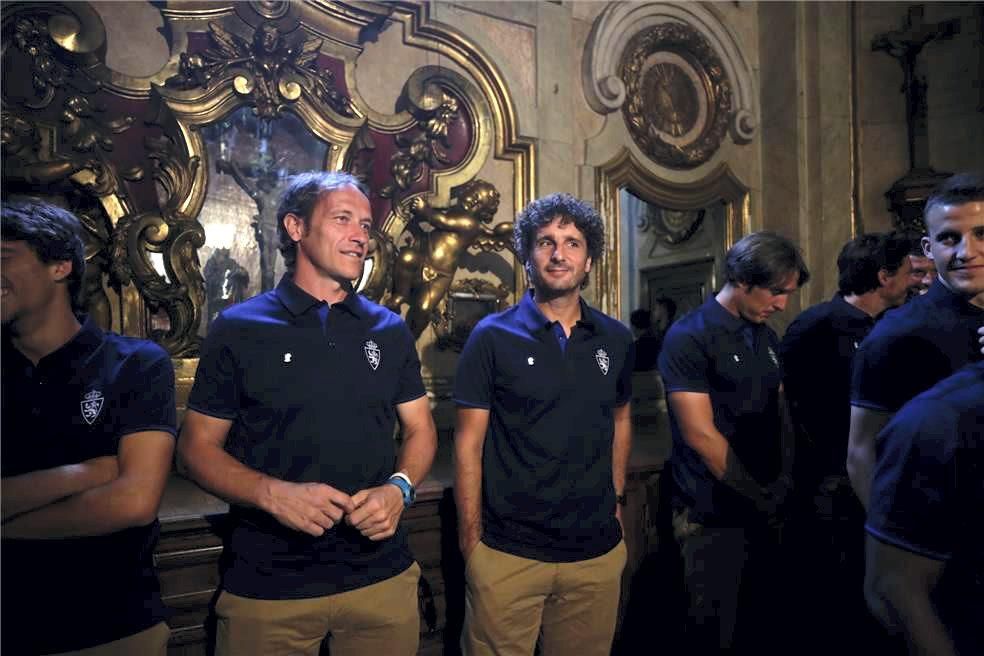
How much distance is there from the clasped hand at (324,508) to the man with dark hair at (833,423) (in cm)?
225

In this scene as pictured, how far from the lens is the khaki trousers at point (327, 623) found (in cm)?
211

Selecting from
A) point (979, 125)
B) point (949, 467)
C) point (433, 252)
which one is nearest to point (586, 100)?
point (433, 252)

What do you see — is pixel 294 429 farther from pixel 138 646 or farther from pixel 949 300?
pixel 949 300

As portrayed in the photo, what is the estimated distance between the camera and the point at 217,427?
2205mm

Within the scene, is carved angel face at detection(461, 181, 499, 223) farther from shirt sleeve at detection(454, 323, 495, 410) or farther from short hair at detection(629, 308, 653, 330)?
short hair at detection(629, 308, 653, 330)

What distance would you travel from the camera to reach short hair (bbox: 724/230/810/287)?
10.5 ft

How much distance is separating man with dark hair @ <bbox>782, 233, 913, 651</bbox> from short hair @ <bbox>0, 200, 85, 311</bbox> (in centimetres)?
302

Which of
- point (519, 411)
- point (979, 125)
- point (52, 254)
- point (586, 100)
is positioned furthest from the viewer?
point (979, 125)

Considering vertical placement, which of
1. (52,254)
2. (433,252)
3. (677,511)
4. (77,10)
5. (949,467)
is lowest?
(677,511)

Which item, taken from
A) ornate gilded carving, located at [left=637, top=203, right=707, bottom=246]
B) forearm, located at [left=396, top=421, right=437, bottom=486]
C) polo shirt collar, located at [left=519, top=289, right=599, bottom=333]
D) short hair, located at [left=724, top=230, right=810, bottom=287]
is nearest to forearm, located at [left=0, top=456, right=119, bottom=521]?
forearm, located at [left=396, top=421, right=437, bottom=486]

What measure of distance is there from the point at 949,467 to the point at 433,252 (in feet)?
10.8

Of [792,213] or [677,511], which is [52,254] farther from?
[792,213]

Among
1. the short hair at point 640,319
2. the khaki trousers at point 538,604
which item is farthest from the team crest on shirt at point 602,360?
the short hair at point 640,319

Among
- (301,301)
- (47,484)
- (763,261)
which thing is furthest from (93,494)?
(763,261)
